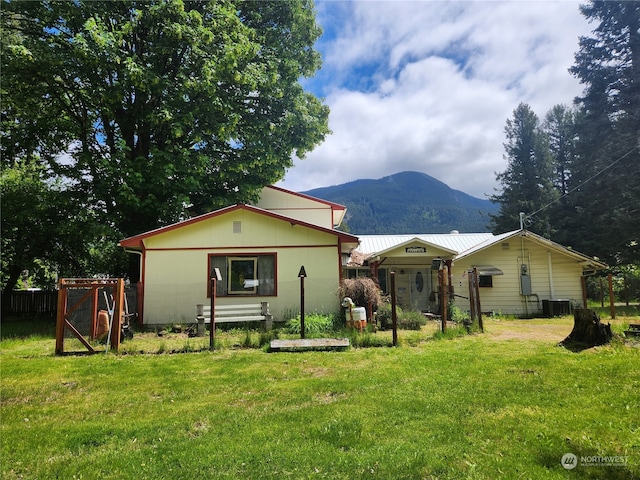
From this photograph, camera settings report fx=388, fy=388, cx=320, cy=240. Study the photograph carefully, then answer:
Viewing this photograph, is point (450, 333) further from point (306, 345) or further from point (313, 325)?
point (306, 345)

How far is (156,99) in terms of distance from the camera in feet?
54.7

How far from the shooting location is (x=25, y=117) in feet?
55.9

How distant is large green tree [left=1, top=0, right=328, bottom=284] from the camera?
15164 mm

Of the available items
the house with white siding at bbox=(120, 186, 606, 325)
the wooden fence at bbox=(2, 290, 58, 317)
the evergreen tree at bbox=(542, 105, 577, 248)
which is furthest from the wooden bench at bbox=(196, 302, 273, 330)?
the evergreen tree at bbox=(542, 105, 577, 248)

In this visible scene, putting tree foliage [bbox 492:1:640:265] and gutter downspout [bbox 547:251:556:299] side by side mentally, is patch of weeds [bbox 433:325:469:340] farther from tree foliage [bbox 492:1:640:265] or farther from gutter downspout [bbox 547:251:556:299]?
tree foliage [bbox 492:1:640:265]

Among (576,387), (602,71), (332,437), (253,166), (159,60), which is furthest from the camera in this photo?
(602,71)

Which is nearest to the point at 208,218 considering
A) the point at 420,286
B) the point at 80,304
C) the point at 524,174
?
the point at 80,304

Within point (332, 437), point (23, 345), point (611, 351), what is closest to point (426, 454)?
point (332, 437)

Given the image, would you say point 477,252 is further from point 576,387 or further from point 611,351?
point 576,387

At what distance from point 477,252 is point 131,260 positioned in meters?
16.0

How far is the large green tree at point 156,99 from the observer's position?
15164 millimetres

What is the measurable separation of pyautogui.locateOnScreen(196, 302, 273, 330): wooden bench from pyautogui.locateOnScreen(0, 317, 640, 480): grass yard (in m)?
3.62

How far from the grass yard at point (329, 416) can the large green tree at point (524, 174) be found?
104 ft

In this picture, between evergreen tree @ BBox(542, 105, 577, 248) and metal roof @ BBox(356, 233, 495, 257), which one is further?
evergreen tree @ BBox(542, 105, 577, 248)
